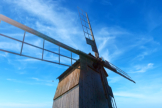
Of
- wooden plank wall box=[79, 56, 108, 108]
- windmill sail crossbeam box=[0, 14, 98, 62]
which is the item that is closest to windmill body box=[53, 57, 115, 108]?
wooden plank wall box=[79, 56, 108, 108]

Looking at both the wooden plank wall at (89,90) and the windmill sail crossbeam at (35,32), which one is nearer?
the windmill sail crossbeam at (35,32)

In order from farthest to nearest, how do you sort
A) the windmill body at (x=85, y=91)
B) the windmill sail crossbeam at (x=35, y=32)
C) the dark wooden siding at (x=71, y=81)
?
1. the dark wooden siding at (x=71, y=81)
2. the windmill body at (x=85, y=91)
3. the windmill sail crossbeam at (x=35, y=32)

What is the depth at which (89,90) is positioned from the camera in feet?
33.6

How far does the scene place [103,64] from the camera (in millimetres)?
12477

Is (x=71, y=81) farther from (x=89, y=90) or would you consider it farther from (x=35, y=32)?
(x=35, y=32)

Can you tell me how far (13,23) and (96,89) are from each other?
408 inches

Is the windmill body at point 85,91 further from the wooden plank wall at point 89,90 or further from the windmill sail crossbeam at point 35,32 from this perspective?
the windmill sail crossbeam at point 35,32

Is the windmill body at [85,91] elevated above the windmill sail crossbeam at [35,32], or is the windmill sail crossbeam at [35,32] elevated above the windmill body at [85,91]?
the windmill sail crossbeam at [35,32]

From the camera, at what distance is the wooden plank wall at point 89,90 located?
30.1 feet

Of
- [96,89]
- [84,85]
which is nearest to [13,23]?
[84,85]

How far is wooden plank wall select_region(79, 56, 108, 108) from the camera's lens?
9.18 metres

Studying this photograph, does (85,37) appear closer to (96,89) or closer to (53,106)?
(96,89)

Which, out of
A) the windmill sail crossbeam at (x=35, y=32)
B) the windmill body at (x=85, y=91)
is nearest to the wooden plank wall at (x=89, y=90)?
the windmill body at (x=85, y=91)

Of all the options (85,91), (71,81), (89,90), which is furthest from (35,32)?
(89,90)
